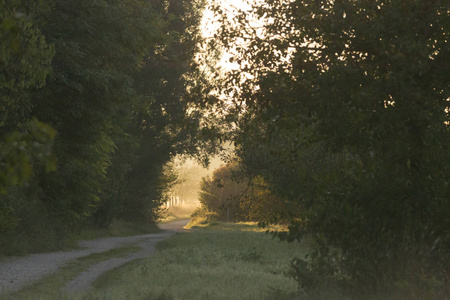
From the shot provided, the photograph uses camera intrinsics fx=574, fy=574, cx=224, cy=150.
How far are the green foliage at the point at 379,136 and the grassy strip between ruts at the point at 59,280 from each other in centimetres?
537

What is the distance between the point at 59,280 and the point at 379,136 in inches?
366

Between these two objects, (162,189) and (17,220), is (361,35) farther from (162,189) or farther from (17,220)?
(162,189)

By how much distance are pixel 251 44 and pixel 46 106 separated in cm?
1100

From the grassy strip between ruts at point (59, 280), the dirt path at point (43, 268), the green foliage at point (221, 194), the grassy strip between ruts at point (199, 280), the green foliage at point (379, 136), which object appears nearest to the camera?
the green foliage at point (379, 136)

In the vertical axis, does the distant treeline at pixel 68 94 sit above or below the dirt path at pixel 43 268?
above

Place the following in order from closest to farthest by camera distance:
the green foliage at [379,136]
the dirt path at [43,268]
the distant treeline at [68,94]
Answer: the green foliage at [379,136], the dirt path at [43,268], the distant treeline at [68,94]

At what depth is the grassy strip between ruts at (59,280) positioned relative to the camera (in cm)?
1163

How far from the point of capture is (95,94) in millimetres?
20438

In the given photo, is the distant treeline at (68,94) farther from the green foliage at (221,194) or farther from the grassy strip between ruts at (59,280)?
the green foliage at (221,194)

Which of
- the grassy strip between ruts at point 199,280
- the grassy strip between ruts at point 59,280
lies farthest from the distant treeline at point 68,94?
the grassy strip between ruts at point 199,280

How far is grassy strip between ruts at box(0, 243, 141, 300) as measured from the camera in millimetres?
11628

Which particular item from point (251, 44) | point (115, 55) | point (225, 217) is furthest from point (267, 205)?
point (225, 217)

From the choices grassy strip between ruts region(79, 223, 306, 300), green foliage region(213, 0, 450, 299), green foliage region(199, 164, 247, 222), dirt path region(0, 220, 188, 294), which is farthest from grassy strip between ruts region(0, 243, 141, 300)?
green foliage region(199, 164, 247, 222)

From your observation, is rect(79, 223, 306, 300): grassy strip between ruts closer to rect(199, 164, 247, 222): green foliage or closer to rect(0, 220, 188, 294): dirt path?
rect(0, 220, 188, 294): dirt path
